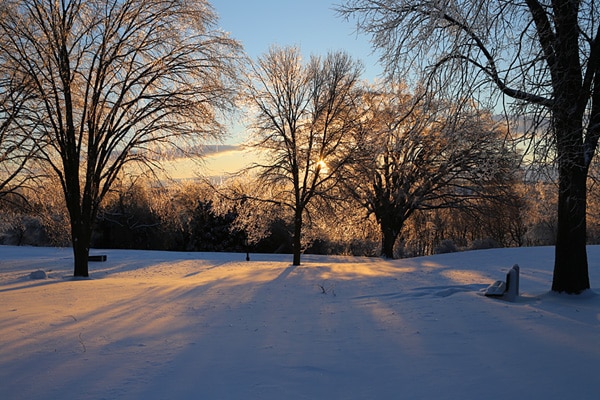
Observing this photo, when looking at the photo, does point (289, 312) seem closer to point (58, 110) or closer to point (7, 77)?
point (58, 110)

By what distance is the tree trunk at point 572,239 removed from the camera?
26.5 feet

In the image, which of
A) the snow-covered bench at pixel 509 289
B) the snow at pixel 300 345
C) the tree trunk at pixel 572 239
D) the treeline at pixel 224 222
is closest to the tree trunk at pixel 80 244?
the treeline at pixel 224 222

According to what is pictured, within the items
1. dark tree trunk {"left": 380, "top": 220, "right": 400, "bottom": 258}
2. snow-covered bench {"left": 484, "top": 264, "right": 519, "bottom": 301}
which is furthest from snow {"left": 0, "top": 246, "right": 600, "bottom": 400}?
dark tree trunk {"left": 380, "top": 220, "right": 400, "bottom": 258}

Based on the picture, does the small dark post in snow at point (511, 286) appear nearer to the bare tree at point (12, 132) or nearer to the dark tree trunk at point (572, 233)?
the dark tree trunk at point (572, 233)

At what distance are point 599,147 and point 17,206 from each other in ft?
59.8

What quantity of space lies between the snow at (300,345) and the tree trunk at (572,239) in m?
0.27

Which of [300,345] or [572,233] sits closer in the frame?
[300,345]

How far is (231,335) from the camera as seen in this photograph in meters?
6.04

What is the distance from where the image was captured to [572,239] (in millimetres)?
8383

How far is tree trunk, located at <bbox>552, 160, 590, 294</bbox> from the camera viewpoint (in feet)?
26.5

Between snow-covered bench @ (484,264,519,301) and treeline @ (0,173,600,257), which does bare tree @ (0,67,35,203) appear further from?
snow-covered bench @ (484,264,519,301)

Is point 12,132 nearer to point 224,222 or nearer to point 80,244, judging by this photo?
point 80,244

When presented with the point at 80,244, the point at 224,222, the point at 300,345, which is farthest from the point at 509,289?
the point at 224,222

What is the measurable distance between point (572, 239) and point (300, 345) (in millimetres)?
5790
